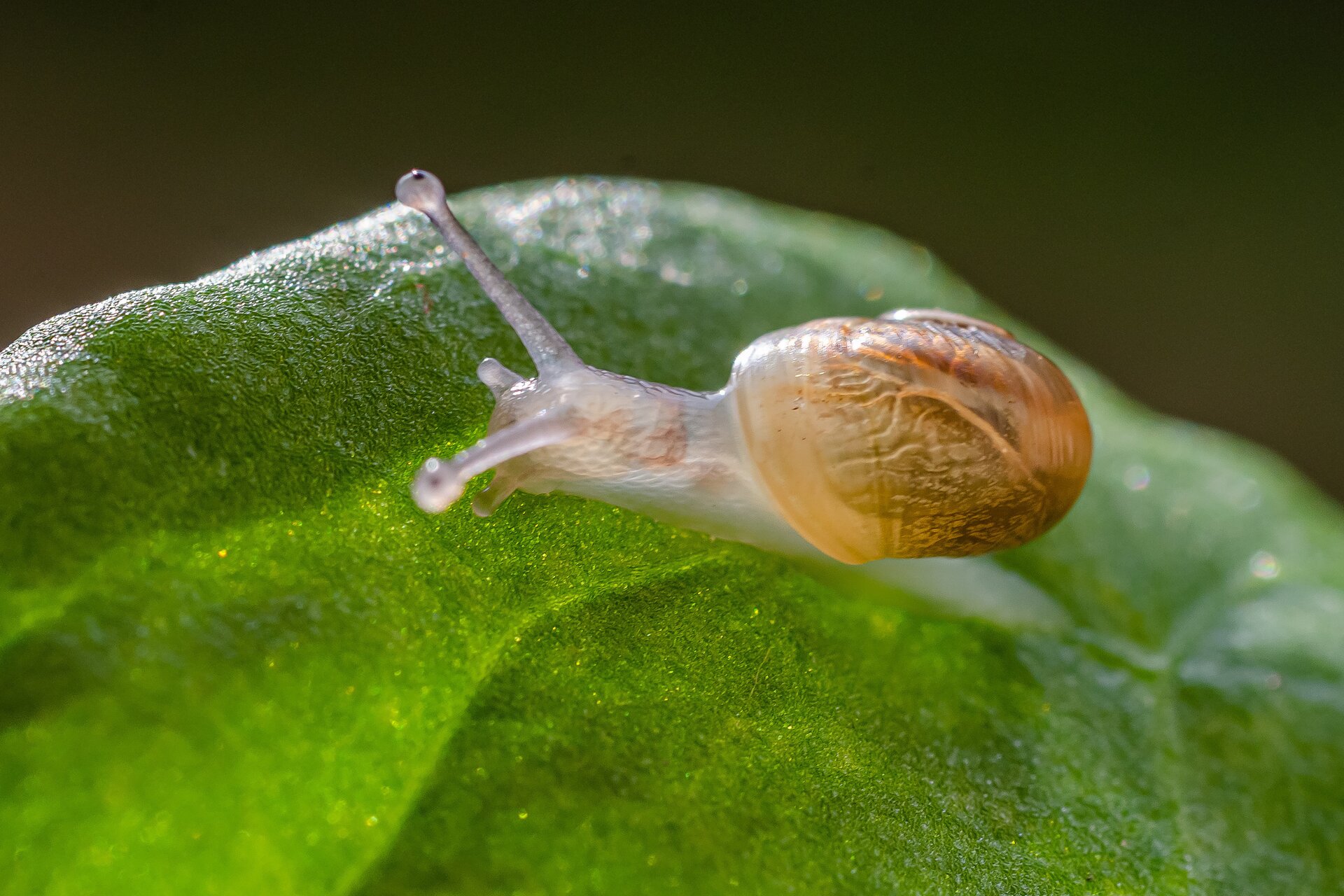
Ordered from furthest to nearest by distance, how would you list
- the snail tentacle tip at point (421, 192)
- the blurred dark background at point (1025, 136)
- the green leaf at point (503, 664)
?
the blurred dark background at point (1025, 136)
the snail tentacle tip at point (421, 192)
the green leaf at point (503, 664)

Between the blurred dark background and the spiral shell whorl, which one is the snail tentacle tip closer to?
the spiral shell whorl

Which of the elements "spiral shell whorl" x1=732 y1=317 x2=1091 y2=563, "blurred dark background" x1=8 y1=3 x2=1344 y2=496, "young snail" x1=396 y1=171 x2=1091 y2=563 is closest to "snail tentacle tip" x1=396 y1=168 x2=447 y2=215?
"young snail" x1=396 y1=171 x2=1091 y2=563

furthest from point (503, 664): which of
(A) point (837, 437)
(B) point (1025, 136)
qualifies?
(B) point (1025, 136)

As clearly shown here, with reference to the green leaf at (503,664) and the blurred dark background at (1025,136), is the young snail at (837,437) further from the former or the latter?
the blurred dark background at (1025,136)

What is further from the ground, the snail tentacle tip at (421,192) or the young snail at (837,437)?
the snail tentacle tip at (421,192)

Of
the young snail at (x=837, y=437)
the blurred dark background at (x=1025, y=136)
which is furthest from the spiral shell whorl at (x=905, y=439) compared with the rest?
the blurred dark background at (x=1025, y=136)
